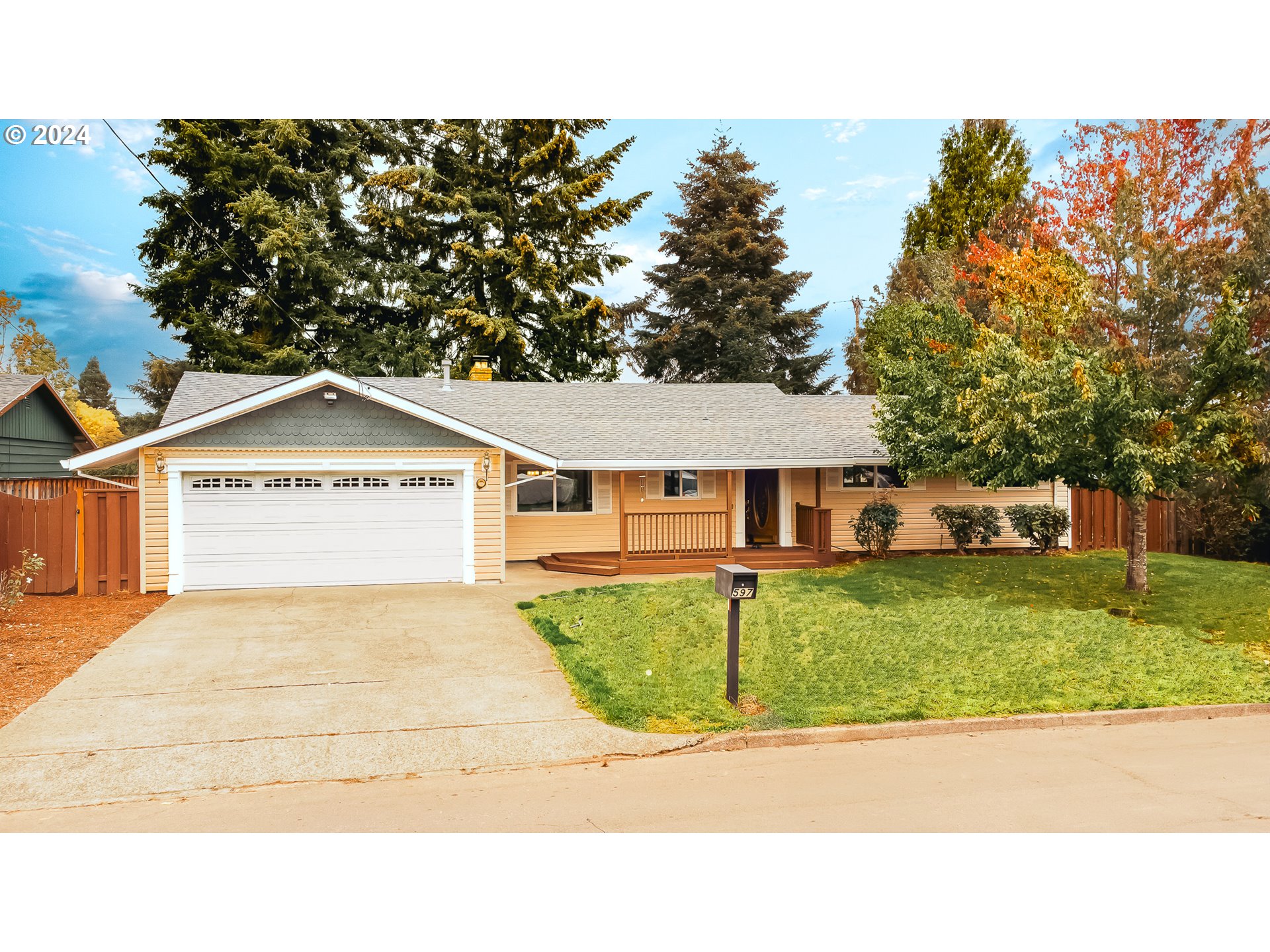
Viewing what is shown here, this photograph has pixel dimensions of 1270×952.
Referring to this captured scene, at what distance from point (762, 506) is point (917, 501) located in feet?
11.4

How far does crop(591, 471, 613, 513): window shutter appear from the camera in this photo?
1666cm

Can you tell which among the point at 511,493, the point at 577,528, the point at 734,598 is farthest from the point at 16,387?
the point at 734,598

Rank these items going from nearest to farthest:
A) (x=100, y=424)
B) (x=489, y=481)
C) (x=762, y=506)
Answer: (x=489, y=481)
(x=762, y=506)
(x=100, y=424)

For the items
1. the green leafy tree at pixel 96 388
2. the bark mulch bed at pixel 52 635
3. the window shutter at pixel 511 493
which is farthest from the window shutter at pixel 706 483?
the green leafy tree at pixel 96 388

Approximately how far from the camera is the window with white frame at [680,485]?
16844mm

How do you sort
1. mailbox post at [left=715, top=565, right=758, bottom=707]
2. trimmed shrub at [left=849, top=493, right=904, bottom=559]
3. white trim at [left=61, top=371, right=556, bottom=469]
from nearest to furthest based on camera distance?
mailbox post at [left=715, top=565, right=758, bottom=707], white trim at [left=61, top=371, right=556, bottom=469], trimmed shrub at [left=849, top=493, right=904, bottom=559]

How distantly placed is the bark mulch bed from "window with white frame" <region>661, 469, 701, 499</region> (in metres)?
9.58

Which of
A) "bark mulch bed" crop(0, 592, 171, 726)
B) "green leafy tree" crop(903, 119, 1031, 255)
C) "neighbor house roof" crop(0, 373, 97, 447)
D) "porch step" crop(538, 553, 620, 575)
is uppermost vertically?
"green leafy tree" crop(903, 119, 1031, 255)

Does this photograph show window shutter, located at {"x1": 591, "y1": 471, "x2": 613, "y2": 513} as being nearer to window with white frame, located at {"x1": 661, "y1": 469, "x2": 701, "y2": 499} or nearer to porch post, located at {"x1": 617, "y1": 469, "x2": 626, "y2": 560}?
window with white frame, located at {"x1": 661, "y1": 469, "x2": 701, "y2": 499}

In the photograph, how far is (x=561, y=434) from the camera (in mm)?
16312

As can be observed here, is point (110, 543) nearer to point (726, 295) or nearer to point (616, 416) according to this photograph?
point (616, 416)

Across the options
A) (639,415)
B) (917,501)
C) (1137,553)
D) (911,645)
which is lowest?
(911,645)

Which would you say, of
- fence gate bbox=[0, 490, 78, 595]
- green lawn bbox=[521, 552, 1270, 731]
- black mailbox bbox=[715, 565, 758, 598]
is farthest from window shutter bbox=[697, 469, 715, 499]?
fence gate bbox=[0, 490, 78, 595]

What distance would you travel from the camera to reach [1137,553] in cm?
1172
